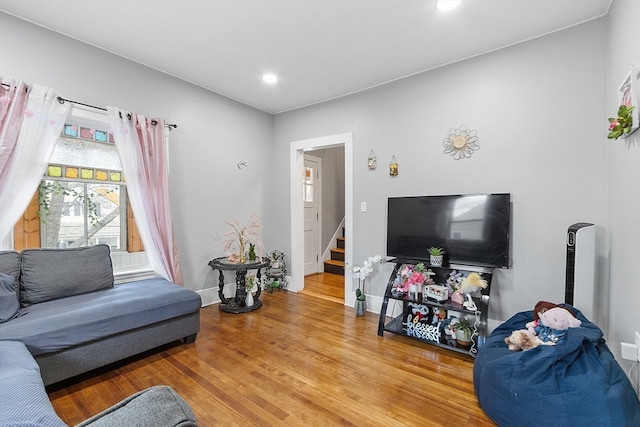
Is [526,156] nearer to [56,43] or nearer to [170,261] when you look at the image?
[170,261]

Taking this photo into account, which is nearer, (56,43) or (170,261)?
(56,43)

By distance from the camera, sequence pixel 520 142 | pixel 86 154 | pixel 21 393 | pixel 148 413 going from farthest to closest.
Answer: pixel 86 154
pixel 520 142
pixel 21 393
pixel 148 413

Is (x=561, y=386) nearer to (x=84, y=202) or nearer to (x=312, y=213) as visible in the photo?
(x=84, y=202)

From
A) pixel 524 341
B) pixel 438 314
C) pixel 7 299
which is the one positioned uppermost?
pixel 7 299

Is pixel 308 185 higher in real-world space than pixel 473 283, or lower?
higher

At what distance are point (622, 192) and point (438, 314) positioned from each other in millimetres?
1630

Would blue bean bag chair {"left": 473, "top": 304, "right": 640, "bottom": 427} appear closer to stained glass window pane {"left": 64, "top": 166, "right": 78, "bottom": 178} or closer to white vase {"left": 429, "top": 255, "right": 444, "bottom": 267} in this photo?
white vase {"left": 429, "top": 255, "right": 444, "bottom": 267}

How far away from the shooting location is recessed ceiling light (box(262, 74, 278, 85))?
10.7 ft

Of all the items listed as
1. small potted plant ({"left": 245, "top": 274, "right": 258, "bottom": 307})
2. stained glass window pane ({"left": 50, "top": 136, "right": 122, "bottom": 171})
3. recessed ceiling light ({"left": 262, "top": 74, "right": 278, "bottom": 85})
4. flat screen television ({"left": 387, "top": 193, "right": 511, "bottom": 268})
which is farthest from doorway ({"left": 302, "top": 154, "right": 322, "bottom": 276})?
stained glass window pane ({"left": 50, "top": 136, "right": 122, "bottom": 171})

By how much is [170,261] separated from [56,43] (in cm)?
216

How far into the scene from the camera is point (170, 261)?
3080 mm

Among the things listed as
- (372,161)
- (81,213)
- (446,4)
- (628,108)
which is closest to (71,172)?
(81,213)

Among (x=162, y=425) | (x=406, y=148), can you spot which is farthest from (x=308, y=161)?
(x=162, y=425)

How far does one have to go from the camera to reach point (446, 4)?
2115 millimetres
